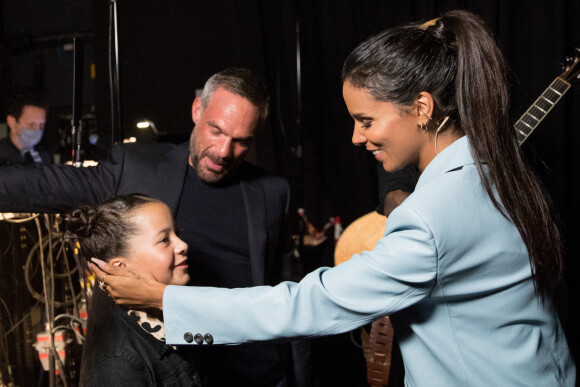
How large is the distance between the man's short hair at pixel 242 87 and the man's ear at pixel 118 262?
63cm

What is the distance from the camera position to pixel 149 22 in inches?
125

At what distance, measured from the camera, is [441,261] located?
90cm

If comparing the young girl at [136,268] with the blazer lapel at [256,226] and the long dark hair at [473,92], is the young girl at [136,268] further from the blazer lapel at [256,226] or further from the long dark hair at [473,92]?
the long dark hair at [473,92]

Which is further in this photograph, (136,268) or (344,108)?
(344,108)

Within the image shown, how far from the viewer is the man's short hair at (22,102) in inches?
139

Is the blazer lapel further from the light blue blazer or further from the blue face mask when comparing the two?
the blue face mask

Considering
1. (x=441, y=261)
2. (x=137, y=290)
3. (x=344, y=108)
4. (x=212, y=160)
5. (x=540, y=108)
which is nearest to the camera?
(x=441, y=261)

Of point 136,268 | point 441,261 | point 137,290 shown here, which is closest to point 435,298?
point 441,261

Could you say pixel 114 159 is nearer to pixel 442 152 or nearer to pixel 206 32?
pixel 442 152

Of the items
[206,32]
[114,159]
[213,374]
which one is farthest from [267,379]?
[206,32]

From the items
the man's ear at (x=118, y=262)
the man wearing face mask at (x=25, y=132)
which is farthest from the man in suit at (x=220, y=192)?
the man wearing face mask at (x=25, y=132)

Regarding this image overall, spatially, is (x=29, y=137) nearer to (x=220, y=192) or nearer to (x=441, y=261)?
(x=220, y=192)

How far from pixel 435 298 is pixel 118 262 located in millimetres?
806

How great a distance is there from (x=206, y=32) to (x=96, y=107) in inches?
32.5
